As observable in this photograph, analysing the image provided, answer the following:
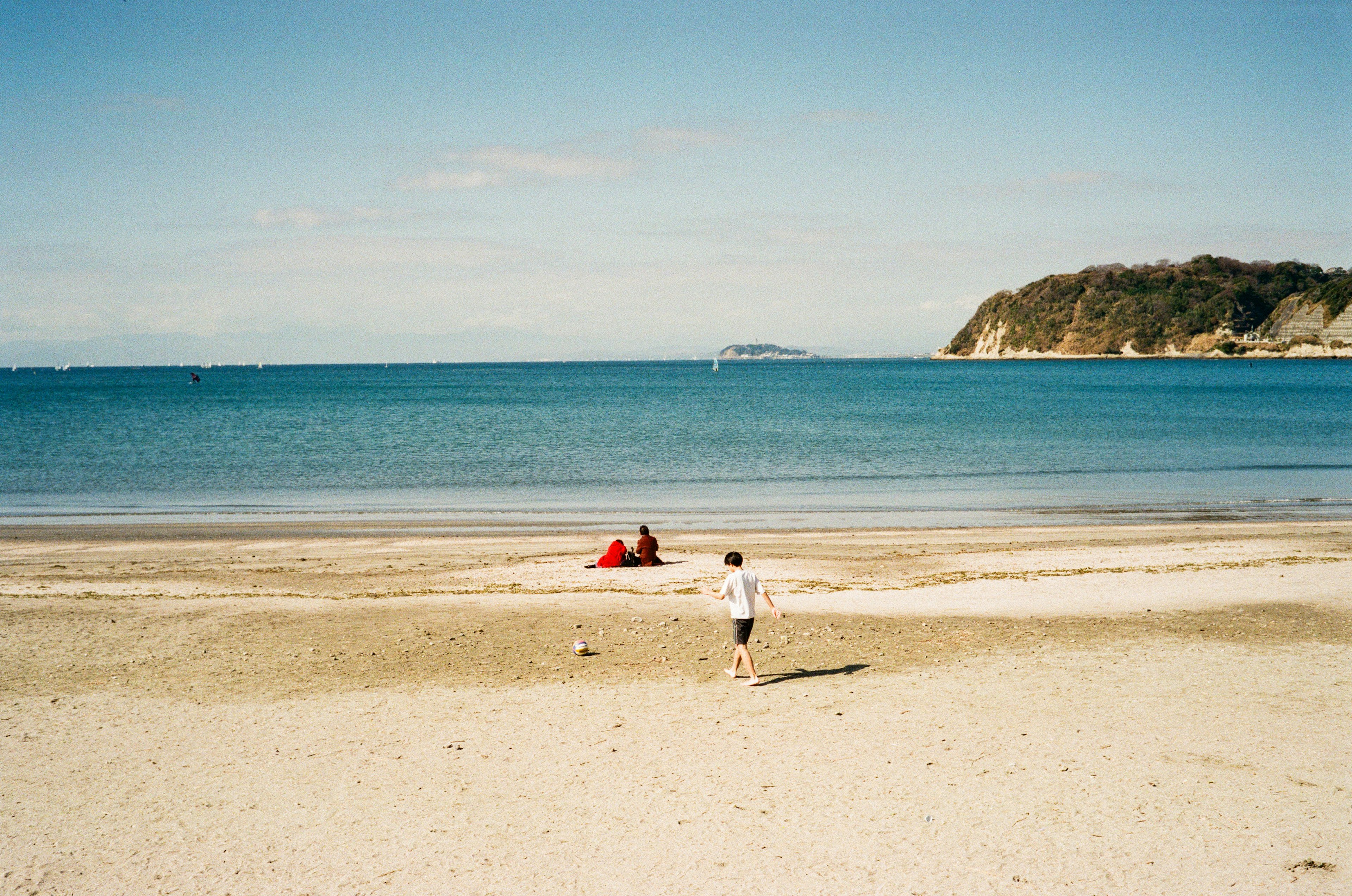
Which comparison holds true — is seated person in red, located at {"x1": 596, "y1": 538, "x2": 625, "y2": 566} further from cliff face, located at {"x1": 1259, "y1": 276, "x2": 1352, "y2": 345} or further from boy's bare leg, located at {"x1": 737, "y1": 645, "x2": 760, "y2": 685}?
cliff face, located at {"x1": 1259, "y1": 276, "x2": 1352, "y2": 345}

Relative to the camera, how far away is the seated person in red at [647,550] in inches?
752

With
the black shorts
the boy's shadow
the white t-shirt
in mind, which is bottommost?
the boy's shadow

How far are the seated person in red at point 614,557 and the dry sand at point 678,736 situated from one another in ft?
3.38

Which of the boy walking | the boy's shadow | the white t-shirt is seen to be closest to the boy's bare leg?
the boy walking

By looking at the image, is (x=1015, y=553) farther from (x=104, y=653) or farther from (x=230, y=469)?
(x=230, y=469)

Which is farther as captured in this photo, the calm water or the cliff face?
the cliff face

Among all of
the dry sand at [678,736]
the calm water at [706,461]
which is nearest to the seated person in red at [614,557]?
the dry sand at [678,736]

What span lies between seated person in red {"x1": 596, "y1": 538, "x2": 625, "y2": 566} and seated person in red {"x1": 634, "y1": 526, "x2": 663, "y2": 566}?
360mm

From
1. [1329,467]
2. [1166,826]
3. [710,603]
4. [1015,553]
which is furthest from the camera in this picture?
[1329,467]

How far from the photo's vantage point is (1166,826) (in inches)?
301

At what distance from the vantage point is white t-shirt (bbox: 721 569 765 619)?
36.6 ft

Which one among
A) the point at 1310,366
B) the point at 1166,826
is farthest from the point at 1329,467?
the point at 1310,366

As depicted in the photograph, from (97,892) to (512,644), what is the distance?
6.69 metres

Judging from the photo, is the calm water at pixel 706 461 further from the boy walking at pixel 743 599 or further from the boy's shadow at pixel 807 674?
the boy walking at pixel 743 599
